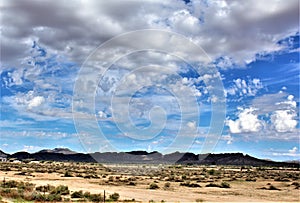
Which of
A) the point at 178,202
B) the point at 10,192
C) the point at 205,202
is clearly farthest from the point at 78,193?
the point at 205,202

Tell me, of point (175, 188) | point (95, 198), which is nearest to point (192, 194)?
point (175, 188)

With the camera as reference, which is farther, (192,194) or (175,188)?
(175,188)

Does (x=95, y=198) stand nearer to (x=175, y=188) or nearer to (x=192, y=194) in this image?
(x=192, y=194)

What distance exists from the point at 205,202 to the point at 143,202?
21.1 feet

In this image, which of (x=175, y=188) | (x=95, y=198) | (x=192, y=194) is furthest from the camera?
(x=175, y=188)

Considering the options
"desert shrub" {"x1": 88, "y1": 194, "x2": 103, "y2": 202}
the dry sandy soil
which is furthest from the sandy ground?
"desert shrub" {"x1": 88, "y1": 194, "x2": 103, "y2": 202}

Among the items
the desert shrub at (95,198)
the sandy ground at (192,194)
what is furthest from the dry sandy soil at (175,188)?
the desert shrub at (95,198)

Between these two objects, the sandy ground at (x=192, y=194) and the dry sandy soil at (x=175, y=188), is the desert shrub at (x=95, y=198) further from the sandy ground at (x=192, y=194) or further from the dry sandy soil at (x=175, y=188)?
the sandy ground at (x=192, y=194)

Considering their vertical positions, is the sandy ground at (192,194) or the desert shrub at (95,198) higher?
the desert shrub at (95,198)

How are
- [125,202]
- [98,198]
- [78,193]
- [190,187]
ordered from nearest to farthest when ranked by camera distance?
[125,202] < [98,198] < [78,193] < [190,187]

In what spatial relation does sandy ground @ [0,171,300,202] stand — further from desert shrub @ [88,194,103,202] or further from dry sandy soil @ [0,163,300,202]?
desert shrub @ [88,194,103,202]

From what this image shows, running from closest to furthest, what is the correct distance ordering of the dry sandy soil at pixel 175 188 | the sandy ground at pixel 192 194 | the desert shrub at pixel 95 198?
the desert shrub at pixel 95 198, the sandy ground at pixel 192 194, the dry sandy soil at pixel 175 188

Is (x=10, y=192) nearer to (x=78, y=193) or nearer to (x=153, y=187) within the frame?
(x=78, y=193)

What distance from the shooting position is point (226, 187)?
5834 cm
